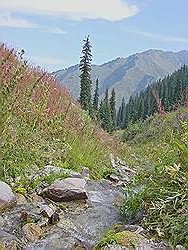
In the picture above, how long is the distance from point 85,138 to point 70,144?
501 millimetres

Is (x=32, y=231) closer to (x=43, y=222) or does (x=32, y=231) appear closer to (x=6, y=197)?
(x=43, y=222)

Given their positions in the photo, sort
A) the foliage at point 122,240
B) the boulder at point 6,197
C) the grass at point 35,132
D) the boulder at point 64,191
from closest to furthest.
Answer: the foliage at point 122,240 → the boulder at point 6,197 → the boulder at point 64,191 → the grass at point 35,132

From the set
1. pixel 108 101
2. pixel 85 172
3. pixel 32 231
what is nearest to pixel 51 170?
pixel 85 172

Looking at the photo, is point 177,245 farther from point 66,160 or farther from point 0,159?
point 66,160

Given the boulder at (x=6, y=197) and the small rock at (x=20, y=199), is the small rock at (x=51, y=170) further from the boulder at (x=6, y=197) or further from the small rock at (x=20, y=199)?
the boulder at (x=6, y=197)

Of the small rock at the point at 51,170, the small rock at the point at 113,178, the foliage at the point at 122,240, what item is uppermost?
the small rock at the point at 51,170

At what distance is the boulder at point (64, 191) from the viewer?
18.2 ft

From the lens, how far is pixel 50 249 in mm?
4188

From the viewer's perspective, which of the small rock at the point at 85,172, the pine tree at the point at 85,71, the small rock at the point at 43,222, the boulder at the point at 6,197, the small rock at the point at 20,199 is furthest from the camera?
the pine tree at the point at 85,71

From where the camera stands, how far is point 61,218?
5047mm

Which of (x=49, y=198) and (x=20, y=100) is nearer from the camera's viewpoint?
(x=49, y=198)

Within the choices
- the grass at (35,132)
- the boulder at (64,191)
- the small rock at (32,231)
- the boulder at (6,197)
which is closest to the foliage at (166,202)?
the boulder at (64,191)

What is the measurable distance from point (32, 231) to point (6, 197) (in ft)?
2.29

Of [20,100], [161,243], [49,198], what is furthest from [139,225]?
[20,100]
